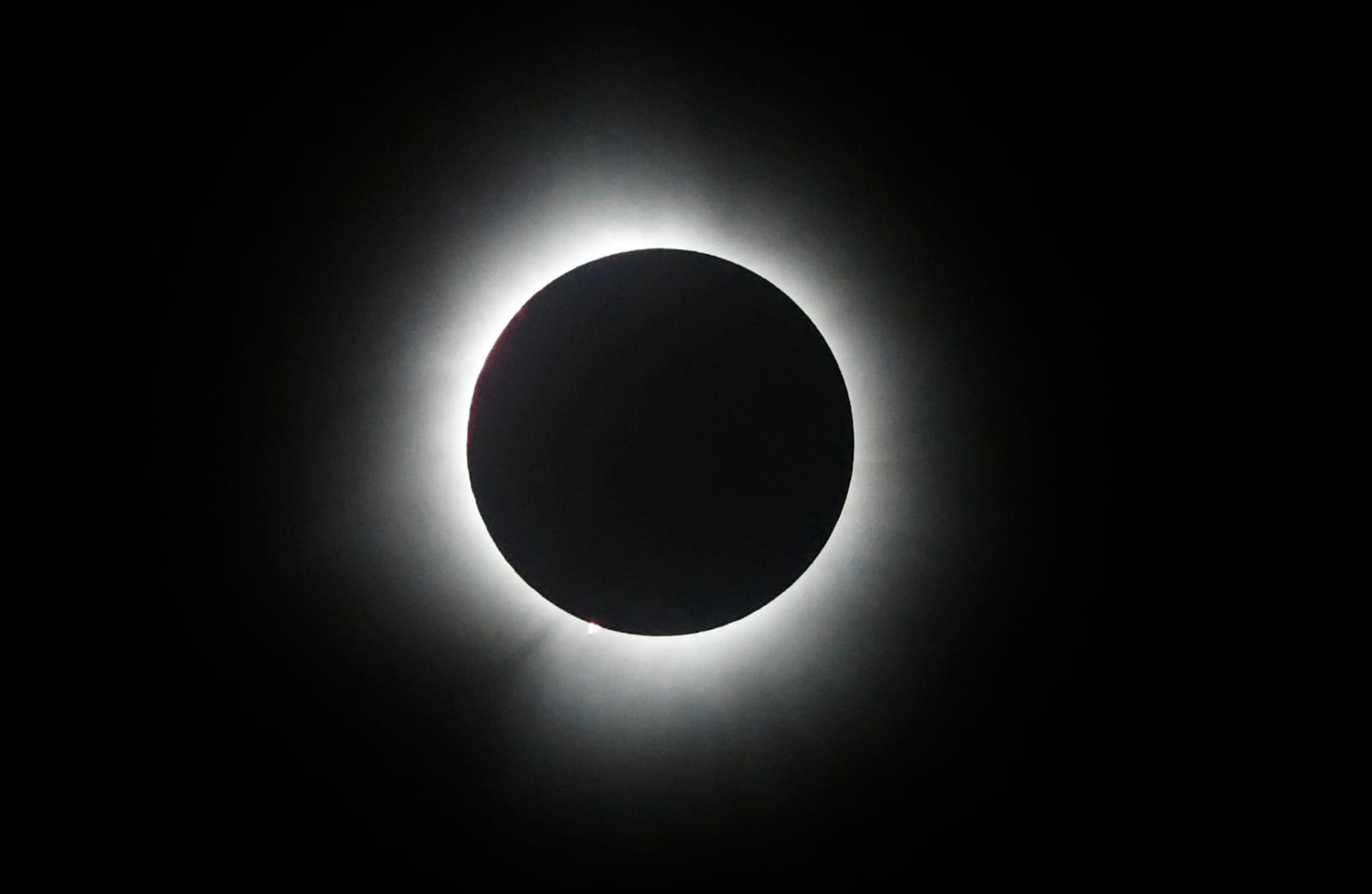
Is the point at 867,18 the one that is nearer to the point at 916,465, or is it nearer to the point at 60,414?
the point at 916,465

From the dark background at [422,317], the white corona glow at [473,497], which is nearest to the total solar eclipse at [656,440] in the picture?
the white corona glow at [473,497]

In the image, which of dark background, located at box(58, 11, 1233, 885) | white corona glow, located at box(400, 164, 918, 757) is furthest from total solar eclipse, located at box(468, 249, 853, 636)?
dark background, located at box(58, 11, 1233, 885)

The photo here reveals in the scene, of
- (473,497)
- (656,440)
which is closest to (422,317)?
(473,497)

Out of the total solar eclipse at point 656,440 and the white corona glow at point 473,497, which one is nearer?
the total solar eclipse at point 656,440

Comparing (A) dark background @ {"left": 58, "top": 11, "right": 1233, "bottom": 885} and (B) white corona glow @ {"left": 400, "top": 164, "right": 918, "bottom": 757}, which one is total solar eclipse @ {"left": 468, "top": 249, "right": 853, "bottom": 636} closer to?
(B) white corona glow @ {"left": 400, "top": 164, "right": 918, "bottom": 757}

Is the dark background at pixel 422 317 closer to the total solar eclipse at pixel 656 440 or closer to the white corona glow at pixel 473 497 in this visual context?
the white corona glow at pixel 473 497
